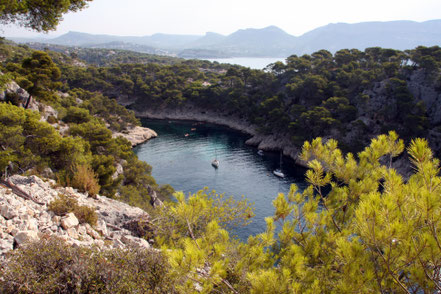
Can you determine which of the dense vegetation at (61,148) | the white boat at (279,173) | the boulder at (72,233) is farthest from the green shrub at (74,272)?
the white boat at (279,173)

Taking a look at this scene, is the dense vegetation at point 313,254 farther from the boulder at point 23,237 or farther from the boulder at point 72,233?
the boulder at point 72,233

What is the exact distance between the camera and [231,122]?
61.2 meters

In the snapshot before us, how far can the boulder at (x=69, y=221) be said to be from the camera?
26.9ft

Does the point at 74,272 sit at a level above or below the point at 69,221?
above

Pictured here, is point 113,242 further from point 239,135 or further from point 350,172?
point 239,135

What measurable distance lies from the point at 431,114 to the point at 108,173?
4024 centimetres

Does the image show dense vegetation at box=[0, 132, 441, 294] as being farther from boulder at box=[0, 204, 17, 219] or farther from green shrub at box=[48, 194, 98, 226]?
green shrub at box=[48, 194, 98, 226]

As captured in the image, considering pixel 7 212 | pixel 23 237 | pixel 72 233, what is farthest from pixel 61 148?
pixel 23 237

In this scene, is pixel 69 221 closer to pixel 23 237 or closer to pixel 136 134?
pixel 23 237

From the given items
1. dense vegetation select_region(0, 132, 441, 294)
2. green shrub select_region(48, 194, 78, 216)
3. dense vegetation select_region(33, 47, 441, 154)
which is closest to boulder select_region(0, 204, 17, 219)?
green shrub select_region(48, 194, 78, 216)

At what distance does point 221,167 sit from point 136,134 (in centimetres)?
1904

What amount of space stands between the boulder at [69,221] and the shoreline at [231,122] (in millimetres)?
36286

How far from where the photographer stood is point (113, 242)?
8.76m

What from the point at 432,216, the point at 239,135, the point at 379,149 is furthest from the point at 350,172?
the point at 239,135
